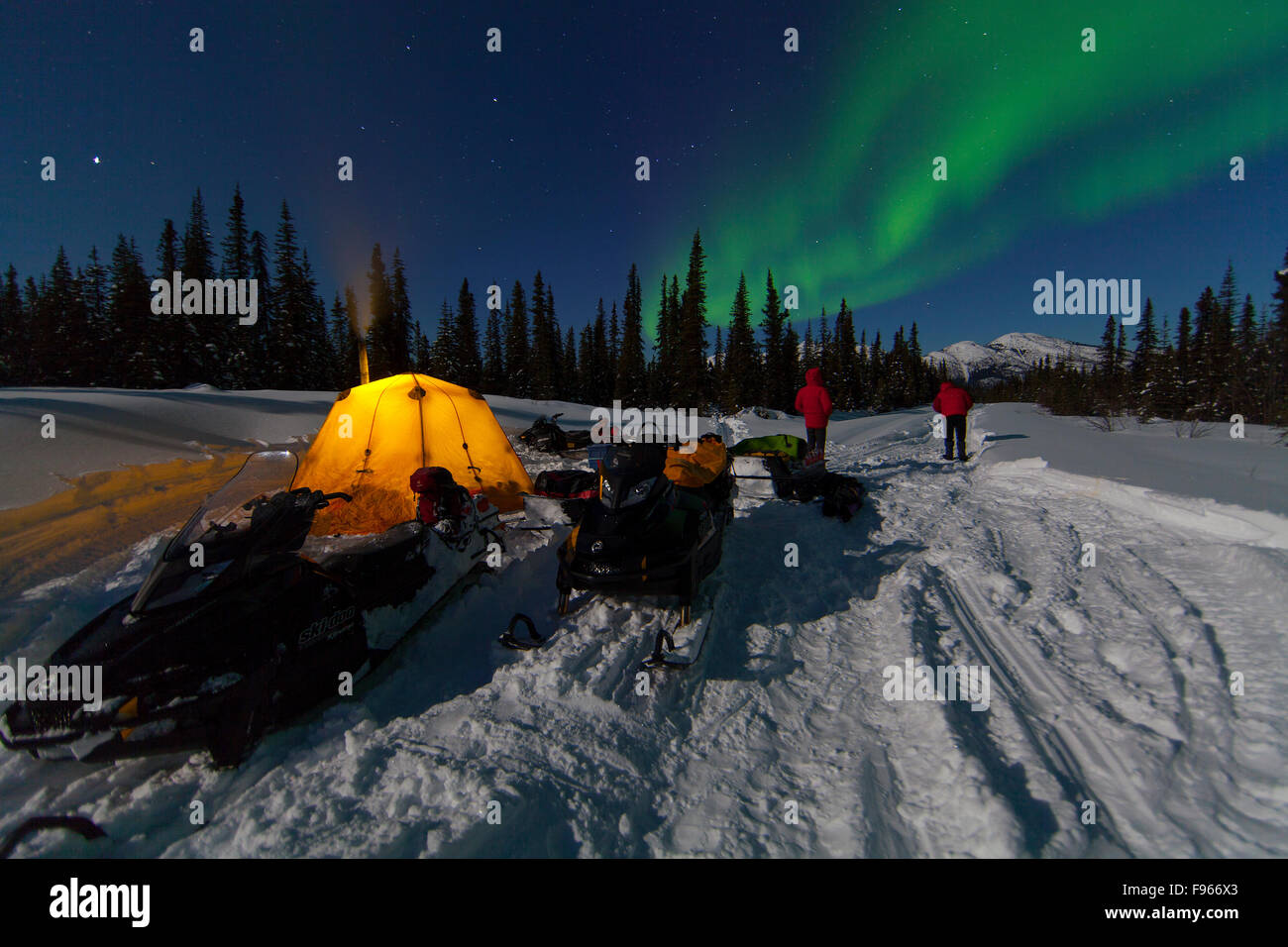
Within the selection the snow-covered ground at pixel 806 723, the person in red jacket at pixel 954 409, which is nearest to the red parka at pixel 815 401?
the person in red jacket at pixel 954 409

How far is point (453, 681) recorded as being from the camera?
3.43 metres

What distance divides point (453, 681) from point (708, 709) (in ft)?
5.92

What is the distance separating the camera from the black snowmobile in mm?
13781

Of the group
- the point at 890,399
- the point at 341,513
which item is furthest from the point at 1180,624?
the point at 890,399

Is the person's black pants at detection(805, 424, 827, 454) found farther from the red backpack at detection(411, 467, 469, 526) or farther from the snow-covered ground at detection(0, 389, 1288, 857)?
the red backpack at detection(411, 467, 469, 526)

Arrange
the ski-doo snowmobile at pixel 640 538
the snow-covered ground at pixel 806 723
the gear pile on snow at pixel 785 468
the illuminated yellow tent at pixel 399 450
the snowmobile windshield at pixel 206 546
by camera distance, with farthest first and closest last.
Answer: the gear pile on snow at pixel 785 468
the illuminated yellow tent at pixel 399 450
the ski-doo snowmobile at pixel 640 538
the snowmobile windshield at pixel 206 546
the snow-covered ground at pixel 806 723

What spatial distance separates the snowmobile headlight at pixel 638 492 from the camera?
14.1ft

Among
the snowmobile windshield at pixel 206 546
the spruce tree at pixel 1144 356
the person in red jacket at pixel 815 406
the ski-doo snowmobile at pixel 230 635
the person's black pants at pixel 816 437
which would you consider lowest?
the ski-doo snowmobile at pixel 230 635

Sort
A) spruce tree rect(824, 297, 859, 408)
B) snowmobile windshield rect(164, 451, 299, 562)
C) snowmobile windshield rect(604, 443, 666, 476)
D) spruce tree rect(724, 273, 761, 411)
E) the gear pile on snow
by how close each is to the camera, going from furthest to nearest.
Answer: spruce tree rect(824, 297, 859, 408)
spruce tree rect(724, 273, 761, 411)
the gear pile on snow
snowmobile windshield rect(604, 443, 666, 476)
snowmobile windshield rect(164, 451, 299, 562)

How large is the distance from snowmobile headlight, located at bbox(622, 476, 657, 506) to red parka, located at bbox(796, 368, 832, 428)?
20.8ft

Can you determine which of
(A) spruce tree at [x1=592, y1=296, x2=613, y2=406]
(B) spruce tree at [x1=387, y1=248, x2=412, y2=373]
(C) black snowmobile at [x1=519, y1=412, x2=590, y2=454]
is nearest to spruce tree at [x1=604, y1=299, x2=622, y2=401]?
(A) spruce tree at [x1=592, y1=296, x2=613, y2=406]

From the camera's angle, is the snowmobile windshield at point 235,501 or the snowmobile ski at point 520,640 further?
the snowmobile ski at point 520,640

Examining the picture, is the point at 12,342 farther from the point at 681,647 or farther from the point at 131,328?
the point at 681,647

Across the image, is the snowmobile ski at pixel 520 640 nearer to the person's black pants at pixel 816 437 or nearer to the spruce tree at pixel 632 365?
the person's black pants at pixel 816 437
